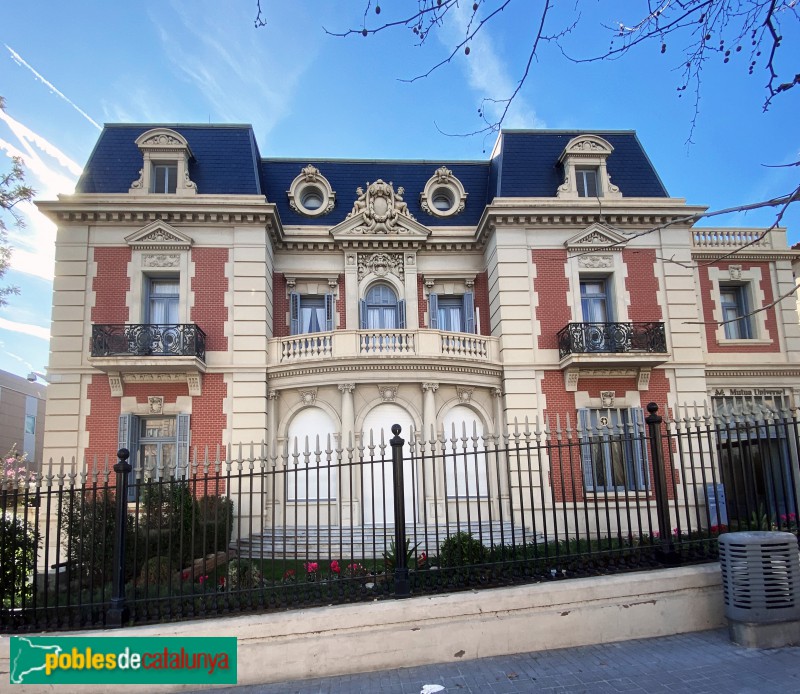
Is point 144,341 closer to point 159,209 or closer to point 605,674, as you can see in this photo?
point 159,209

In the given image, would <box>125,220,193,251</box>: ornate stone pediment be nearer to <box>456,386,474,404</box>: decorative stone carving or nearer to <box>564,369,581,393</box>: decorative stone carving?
<box>456,386,474,404</box>: decorative stone carving

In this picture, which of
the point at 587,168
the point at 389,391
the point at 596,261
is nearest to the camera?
the point at 389,391

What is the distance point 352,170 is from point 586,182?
294 inches

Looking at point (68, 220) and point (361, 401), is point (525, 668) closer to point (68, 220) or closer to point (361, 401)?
point (361, 401)

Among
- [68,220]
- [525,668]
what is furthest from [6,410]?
[525,668]

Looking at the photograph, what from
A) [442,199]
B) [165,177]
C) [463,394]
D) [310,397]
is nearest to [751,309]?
[463,394]

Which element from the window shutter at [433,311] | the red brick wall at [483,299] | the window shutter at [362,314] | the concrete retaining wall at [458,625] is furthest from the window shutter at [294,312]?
the concrete retaining wall at [458,625]

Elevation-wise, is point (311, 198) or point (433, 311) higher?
point (311, 198)

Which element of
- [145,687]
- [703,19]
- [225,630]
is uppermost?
[703,19]

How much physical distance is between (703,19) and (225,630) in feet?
22.9

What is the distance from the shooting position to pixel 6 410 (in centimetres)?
3753

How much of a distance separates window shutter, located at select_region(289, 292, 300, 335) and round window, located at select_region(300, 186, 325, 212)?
2916mm

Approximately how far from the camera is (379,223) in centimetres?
1730

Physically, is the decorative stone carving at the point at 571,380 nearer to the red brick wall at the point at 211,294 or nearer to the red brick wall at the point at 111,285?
the red brick wall at the point at 211,294
